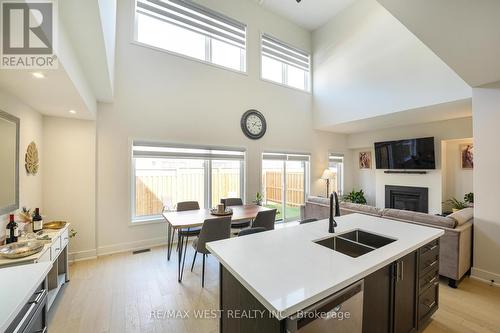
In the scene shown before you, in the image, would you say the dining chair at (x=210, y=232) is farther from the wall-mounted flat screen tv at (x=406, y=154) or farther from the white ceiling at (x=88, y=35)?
the wall-mounted flat screen tv at (x=406, y=154)

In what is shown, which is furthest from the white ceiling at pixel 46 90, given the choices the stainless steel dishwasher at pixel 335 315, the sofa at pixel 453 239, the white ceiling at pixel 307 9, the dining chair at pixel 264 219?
the white ceiling at pixel 307 9

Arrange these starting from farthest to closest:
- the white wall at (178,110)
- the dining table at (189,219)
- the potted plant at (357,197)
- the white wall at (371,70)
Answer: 1. the potted plant at (357,197)
2. the white wall at (371,70)
3. the white wall at (178,110)
4. the dining table at (189,219)

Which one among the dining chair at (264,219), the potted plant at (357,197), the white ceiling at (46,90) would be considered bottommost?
the potted plant at (357,197)

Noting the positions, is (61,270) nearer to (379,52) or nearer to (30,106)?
(30,106)

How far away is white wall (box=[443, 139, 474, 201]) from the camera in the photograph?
4599 mm

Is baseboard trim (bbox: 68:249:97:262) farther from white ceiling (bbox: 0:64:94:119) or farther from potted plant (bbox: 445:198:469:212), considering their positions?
potted plant (bbox: 445:198:469:212)

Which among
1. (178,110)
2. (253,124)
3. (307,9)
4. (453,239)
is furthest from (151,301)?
(307,9)

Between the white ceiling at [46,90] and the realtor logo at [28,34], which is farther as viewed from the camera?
the white ceiling at [46,90]

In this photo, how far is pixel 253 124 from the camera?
4973mm

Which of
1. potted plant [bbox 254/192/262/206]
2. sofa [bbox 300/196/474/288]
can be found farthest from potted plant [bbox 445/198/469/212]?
potted plant [bbox 254/192/262/206]

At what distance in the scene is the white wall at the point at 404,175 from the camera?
4.59m

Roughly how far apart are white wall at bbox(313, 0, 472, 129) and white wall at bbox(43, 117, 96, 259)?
5.18 meters

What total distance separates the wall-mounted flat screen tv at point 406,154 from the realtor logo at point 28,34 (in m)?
6.32

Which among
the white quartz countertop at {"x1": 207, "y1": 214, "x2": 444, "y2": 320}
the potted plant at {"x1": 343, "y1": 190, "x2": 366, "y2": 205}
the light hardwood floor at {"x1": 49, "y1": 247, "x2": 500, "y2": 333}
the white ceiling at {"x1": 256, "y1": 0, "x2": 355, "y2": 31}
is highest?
the white ceiling at {"x1": 256, "y1": 0, "x2": 355, "y2": 31}
